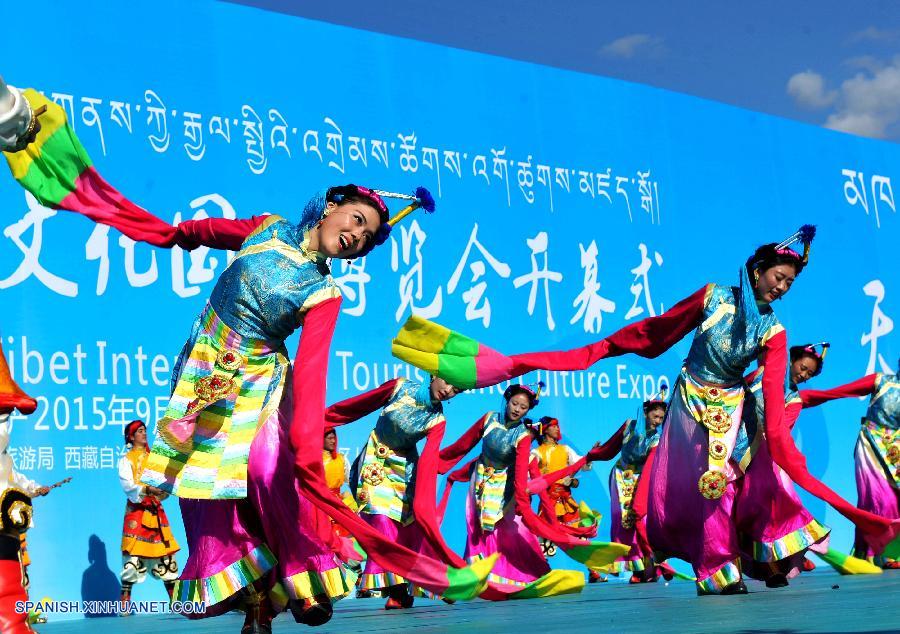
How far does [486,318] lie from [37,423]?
3343 millimetres

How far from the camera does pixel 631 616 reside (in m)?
4.05

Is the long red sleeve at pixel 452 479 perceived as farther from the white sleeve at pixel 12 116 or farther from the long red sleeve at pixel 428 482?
the white sleeve at pixel 12 116

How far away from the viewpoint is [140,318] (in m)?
7.07

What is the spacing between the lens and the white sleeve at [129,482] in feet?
21.9

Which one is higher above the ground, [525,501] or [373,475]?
[373,475]

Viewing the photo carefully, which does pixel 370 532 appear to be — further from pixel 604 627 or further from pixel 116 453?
pixel 116 453

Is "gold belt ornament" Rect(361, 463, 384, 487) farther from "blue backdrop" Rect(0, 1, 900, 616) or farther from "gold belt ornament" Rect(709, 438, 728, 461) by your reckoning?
"gold belt ornament" Rect(709, 438, 728, 461)

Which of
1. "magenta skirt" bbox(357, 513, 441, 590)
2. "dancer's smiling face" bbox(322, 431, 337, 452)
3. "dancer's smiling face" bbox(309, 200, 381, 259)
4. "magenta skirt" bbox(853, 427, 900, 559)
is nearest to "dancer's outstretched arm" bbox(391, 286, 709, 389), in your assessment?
"dancer's smiling face" bbox(309, 200, 381, 259)

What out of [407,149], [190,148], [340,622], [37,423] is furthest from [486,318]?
[340,622]

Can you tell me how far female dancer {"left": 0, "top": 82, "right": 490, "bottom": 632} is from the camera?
10.6 ft

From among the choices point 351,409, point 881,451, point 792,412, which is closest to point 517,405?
point 351,409

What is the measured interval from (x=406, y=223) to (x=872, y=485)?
3.50 meters

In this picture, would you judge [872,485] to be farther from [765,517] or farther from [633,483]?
[765,517]

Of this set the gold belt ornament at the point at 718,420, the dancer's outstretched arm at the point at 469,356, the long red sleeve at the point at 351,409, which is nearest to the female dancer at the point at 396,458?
the long red sleeve at the point at 351,409
